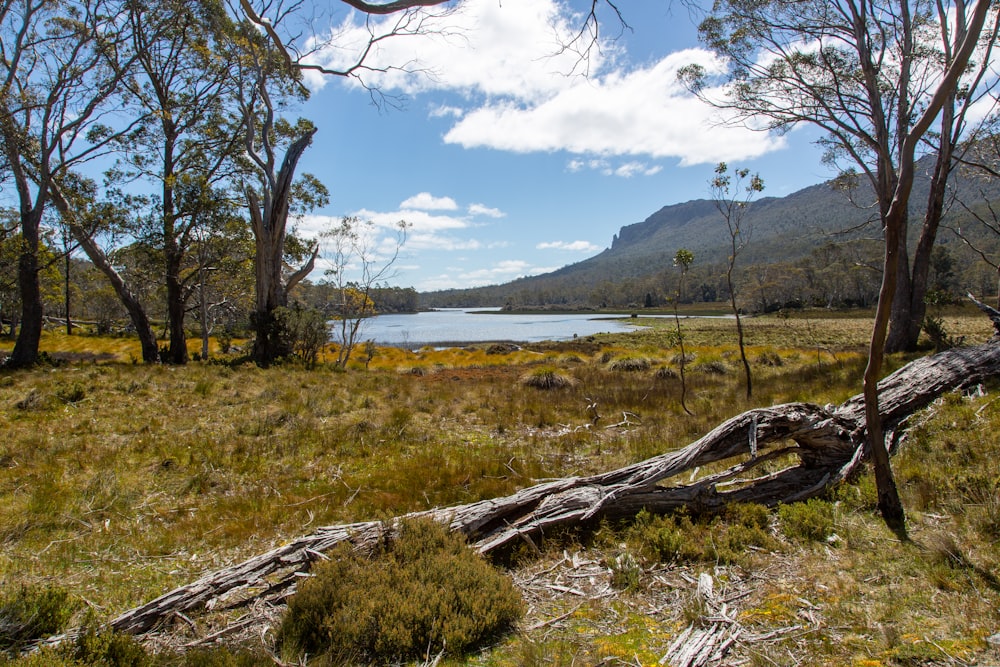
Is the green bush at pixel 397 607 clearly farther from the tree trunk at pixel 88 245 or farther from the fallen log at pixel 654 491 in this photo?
the tree trunk at pixel 88 245

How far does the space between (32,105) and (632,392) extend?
64.7 ft

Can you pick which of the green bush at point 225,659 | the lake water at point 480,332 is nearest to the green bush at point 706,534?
the green bush at point 225,659

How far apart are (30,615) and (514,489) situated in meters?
4.51

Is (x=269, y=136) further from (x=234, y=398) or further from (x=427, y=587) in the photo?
(x=427, y=587)

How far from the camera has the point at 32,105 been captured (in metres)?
13.1

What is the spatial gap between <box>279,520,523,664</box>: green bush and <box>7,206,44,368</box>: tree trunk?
49.0 feet

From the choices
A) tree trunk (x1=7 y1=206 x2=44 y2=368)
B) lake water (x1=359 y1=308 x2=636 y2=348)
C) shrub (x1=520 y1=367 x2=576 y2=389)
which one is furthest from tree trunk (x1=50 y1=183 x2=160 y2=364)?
lake water (x1=359 y1=308 x2=636 y2=348)

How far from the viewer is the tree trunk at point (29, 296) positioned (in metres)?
12.6

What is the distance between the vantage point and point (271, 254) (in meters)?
17.0

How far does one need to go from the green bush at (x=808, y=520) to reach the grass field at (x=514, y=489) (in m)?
0.02

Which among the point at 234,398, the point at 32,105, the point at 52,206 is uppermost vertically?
the point at 32,105

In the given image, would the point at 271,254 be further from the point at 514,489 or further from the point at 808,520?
the point at 808,520

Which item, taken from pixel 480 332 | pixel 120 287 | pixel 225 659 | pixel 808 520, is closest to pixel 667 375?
pixel 808 520

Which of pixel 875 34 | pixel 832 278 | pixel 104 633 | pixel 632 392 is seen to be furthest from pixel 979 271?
pixel 104 633
